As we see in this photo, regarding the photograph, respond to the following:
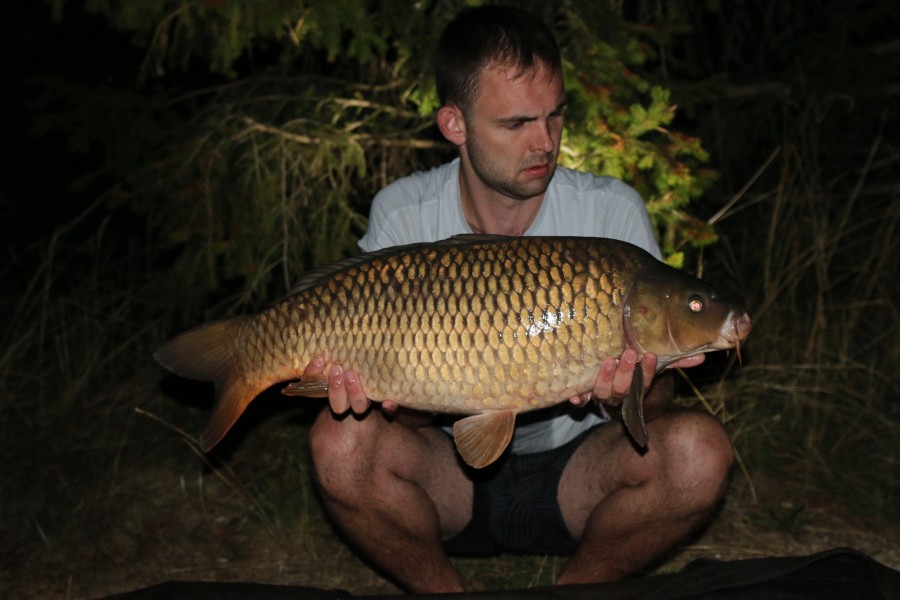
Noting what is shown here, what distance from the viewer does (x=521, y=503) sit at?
92.2 inches

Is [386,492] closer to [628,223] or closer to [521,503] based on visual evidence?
[521,503]

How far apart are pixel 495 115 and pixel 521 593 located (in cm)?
106

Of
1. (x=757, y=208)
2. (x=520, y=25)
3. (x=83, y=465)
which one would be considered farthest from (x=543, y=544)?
(x=757, y=208)

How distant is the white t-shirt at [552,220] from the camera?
2395 mm

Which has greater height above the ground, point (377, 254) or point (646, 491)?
point (377, 254)

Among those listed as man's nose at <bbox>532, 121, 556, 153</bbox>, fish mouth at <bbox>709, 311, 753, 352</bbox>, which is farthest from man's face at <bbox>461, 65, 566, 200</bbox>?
fish mouth at <bbox>709, 311, 753, 352</bbox>

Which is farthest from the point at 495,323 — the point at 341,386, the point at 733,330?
the point at 733,330

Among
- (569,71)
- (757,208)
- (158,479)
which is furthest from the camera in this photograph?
(757,208)

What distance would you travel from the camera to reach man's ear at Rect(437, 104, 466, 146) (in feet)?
8.00

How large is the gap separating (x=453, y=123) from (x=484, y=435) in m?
0.84

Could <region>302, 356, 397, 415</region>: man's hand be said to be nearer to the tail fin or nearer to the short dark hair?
the tail fin

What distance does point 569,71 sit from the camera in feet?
9.31

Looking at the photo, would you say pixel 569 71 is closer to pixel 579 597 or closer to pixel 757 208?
pixel 579 597

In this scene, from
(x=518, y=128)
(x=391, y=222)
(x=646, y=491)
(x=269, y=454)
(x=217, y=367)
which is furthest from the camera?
(x=269, y=454)
